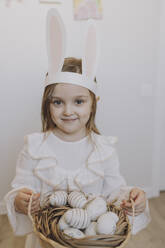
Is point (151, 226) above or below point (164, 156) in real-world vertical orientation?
below

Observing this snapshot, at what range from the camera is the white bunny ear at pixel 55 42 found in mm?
845

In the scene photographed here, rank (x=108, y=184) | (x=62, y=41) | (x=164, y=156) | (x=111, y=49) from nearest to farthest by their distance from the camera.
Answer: (x=62, y=41), (x=108, y=184), (x=111, y=49), (x=164, y=156)

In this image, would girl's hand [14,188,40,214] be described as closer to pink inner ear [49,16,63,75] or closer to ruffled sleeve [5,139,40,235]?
ruffled sleeve [5,139,40,235]

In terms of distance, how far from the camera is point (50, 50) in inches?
34.6

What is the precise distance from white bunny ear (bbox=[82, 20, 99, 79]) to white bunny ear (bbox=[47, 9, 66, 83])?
10cm

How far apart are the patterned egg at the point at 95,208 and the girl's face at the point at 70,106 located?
0.93 ft

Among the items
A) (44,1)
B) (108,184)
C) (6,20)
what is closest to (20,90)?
(6,20)

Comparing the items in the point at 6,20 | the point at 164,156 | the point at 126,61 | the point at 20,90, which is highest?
the point at 6,20

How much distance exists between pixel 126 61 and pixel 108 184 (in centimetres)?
110

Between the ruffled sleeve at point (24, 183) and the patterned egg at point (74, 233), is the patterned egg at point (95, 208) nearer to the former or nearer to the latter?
the patterned egg at point (74, 233)

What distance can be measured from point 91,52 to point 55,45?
137 millimetres

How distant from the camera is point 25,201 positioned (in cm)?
78

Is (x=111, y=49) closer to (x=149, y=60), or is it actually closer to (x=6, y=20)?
(x=149, y=60)

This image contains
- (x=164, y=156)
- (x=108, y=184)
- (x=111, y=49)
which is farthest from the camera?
(x=164, y=156)
